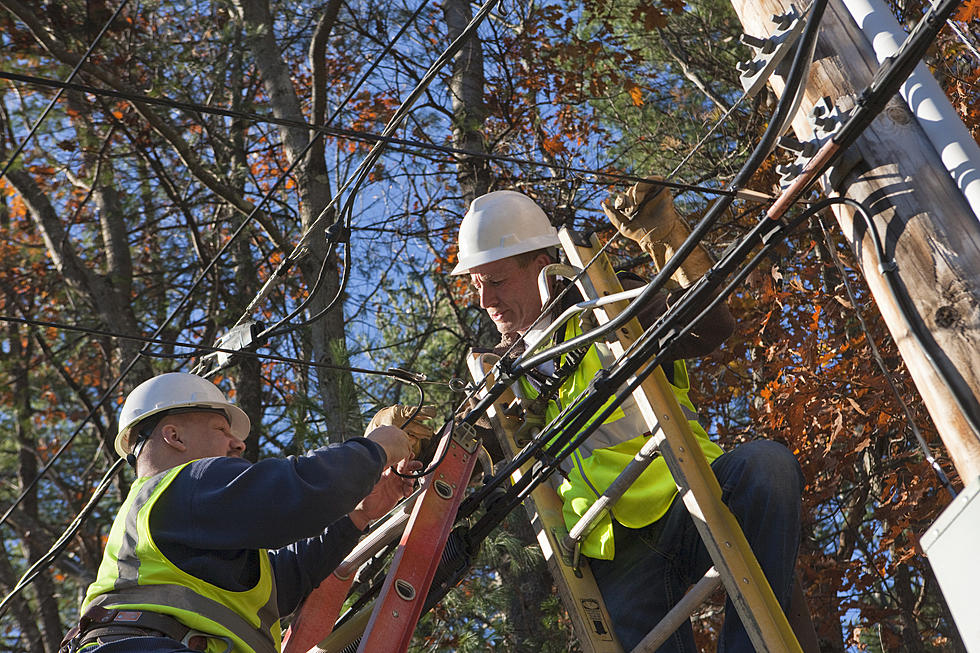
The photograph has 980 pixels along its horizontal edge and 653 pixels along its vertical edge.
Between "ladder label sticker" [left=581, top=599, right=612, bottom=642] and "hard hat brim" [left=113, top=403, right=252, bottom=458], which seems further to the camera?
"hard hat brim" [left=113, top=403, right=252, bottom=458]

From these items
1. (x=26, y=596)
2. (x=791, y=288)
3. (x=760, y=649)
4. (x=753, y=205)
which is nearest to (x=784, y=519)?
(x=760, y=649)

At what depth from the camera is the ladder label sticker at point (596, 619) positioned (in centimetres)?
351

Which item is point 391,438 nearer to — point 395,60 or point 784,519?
point 784,519

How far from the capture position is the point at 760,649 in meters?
2.91

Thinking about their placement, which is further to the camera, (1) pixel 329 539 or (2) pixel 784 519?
(1) pixel 329 539

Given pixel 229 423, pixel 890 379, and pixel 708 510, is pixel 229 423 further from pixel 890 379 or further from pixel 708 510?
pixel 890 379

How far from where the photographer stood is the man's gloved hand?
3490 millimetres

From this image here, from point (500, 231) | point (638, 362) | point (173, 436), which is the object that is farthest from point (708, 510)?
point (173, 436)

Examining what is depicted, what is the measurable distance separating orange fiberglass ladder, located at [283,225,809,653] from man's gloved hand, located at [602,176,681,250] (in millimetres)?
244

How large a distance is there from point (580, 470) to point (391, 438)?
0.74 meters

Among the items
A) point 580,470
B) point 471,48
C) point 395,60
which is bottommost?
point 580,470

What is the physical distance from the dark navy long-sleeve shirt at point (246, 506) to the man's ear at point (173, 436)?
1.55 feet

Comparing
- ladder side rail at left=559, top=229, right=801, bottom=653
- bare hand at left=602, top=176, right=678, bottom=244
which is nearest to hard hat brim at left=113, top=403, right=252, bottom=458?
ladder side rail at left=559, top=229, right=801, bottom=653

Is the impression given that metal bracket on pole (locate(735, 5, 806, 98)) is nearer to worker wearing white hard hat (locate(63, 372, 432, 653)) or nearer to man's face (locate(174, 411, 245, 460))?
worker wearing white hard hat (locate(63, 372, 432, 653))
